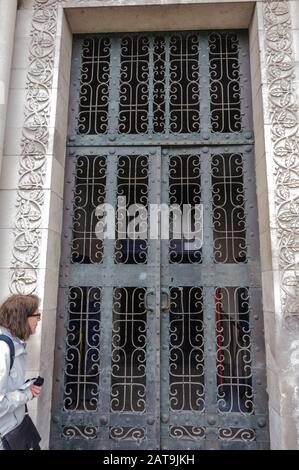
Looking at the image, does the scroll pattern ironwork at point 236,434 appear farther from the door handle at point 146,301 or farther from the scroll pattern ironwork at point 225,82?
the scroll pattern ironwork at point 225,82

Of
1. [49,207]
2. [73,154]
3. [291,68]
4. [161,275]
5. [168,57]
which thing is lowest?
[161,275]

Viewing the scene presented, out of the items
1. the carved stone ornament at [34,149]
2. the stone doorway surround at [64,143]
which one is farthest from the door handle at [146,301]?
the carved stone ornament at [34,149]

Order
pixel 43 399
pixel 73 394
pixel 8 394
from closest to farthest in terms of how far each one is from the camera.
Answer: pixel 8 394 < pixel 43 399 < pixel 73 394

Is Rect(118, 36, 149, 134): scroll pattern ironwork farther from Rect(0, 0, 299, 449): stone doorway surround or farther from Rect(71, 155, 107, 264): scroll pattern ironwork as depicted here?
Rect(71, 155, 107, 264): scroll pattern ironwork

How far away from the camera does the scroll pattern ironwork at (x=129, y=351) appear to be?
13.1ft

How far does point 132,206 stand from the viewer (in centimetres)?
439

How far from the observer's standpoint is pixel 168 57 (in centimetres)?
473

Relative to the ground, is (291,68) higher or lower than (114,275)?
higher

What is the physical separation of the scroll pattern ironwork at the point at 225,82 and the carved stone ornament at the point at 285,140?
1.71 feet

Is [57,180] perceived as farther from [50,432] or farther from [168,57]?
[50,432]

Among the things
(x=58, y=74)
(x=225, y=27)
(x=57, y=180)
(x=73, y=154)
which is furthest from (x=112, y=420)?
(x=225, y=27)

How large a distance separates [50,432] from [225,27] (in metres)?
5.50
